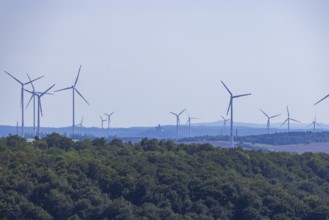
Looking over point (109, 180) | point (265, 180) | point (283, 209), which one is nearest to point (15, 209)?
point (109, 180)

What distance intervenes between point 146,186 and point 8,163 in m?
13.0

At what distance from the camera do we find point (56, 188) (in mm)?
94688

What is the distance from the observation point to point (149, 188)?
97.0 m

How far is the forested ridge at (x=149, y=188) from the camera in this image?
91500 millimetres

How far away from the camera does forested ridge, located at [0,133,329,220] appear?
91500 mm

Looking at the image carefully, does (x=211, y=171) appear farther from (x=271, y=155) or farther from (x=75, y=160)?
(x=271, y=155)

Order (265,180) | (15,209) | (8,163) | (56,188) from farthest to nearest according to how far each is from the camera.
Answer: (265,180), (8,163), (56,188), (15,209)

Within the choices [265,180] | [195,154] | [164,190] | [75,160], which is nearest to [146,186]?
[164,190]

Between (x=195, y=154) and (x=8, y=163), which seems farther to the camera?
(x=195, y=154)

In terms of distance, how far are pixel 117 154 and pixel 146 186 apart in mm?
23336

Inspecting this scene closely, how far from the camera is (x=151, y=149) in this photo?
126625 millimetres

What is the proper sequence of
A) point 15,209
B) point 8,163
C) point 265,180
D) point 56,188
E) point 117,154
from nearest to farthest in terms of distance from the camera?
1. point 15,209
2. point 56,188
3. point 8,163
4. point 265,180
5. point 117,154

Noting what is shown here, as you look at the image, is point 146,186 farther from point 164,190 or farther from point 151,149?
point 151,149

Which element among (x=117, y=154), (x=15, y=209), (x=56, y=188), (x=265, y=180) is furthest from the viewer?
(x=117, y=154)
